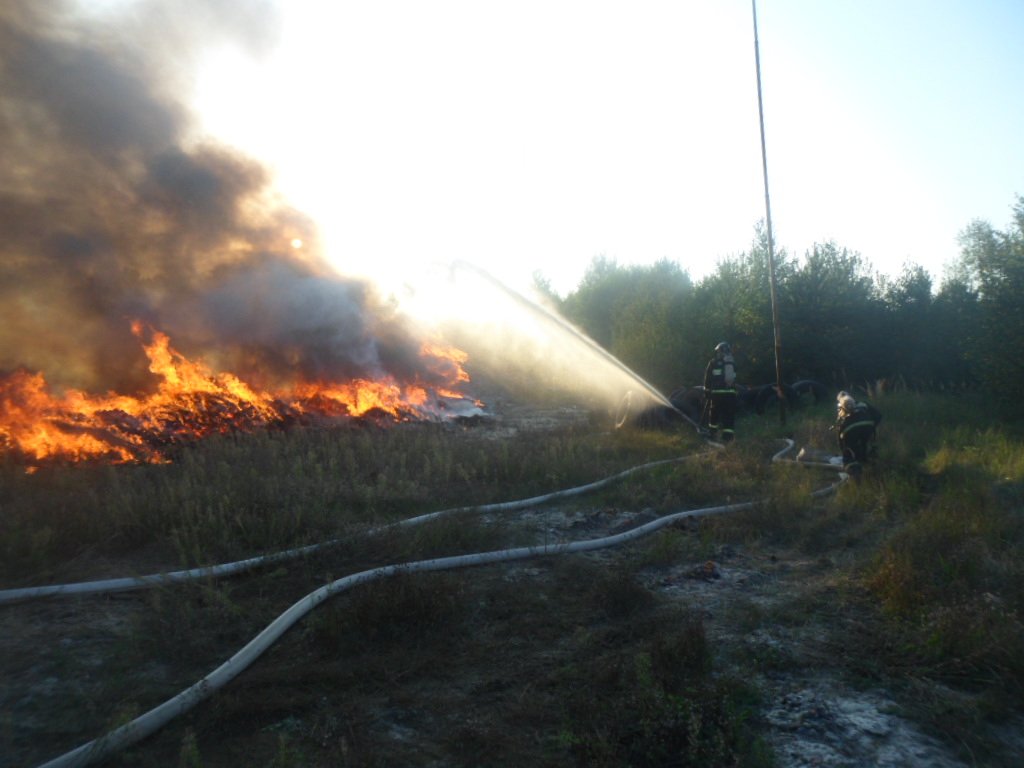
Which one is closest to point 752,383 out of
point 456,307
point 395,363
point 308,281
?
point 456,307

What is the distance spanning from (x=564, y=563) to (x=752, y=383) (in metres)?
18.6

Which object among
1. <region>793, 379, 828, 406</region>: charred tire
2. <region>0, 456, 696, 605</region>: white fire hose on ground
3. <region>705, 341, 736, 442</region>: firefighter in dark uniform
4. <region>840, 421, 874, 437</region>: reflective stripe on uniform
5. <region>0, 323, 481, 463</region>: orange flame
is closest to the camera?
<region>0, 456, 696, 605</region>: white fire hose on ground

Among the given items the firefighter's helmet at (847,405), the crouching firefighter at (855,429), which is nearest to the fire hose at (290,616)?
the crouching firefighter at (855,429)

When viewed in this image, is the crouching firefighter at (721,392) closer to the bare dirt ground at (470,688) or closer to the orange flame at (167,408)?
the orange flame at (167,408)

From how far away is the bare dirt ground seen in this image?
10.6 ft

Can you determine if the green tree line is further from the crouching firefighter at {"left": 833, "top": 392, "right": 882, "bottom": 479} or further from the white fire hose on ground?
the white fire hose on ground

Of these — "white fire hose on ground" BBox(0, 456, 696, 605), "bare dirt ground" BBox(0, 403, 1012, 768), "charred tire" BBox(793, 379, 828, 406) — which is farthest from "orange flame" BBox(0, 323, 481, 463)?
"charred tire" BBox(793, 379, 828, 406)

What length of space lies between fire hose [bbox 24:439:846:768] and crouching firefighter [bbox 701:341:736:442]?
6163mm

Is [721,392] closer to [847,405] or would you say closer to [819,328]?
[847,405]

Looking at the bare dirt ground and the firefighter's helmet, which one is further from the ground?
the firefighter's helmet

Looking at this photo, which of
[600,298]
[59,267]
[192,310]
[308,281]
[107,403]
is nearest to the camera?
[107,403]

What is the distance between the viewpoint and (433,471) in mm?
9266

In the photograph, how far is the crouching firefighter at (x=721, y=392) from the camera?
1381cm

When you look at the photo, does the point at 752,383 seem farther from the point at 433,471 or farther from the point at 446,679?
the point at 446,679
